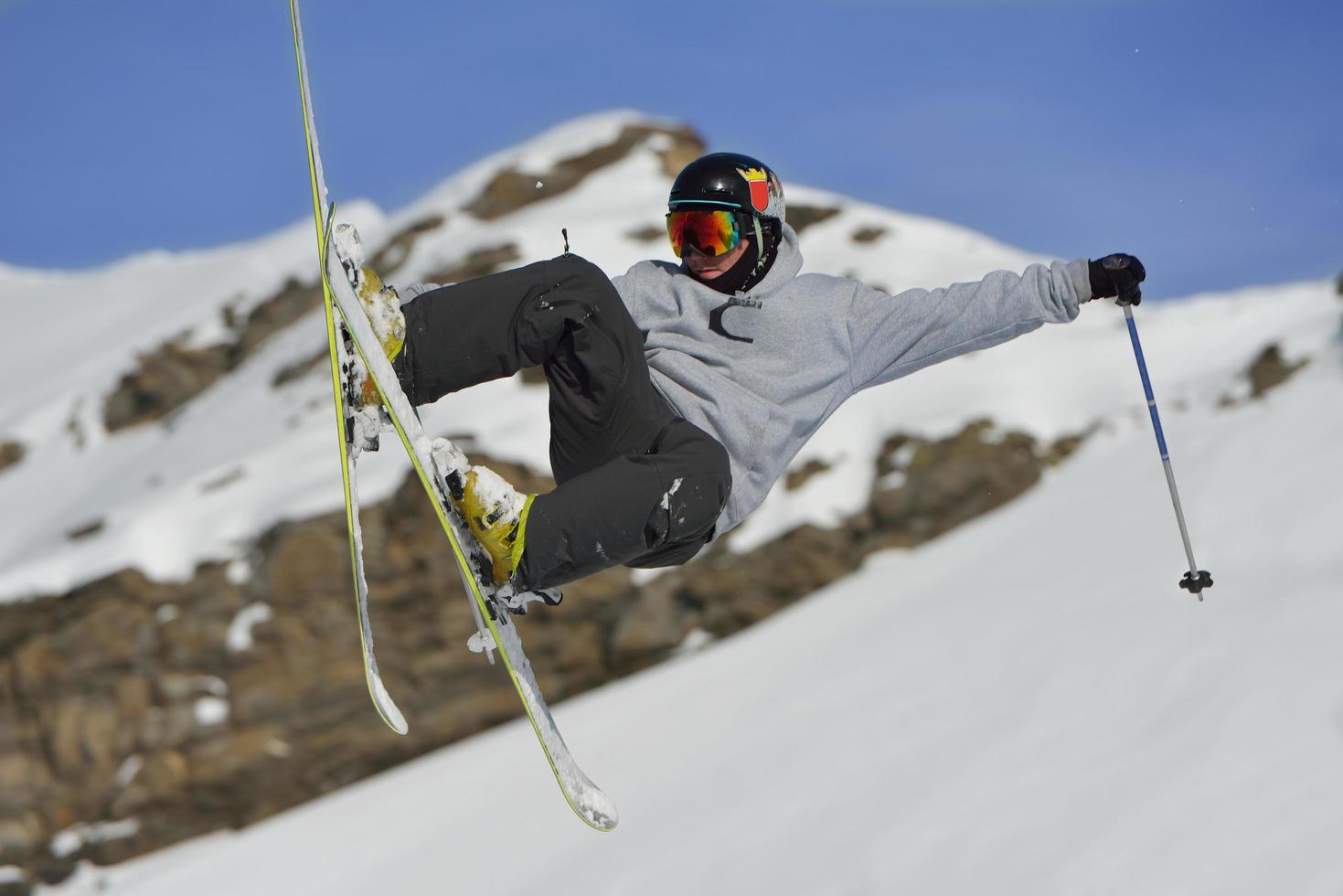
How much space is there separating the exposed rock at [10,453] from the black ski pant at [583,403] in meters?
26.9

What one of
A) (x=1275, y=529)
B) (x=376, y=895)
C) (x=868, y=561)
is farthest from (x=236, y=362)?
(x=1275, y=529)

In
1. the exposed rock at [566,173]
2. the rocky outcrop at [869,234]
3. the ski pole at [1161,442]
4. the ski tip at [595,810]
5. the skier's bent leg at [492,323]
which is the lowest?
the ski tip at [595,810]

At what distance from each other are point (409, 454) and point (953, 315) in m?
1.83

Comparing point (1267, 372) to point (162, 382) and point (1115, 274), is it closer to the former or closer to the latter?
point (1115, 274)

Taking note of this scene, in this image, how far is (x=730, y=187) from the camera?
436 centimetres

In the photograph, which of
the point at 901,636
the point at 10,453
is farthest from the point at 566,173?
the point at 10,453

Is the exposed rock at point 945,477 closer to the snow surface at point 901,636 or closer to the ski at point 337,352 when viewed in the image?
the snow surface at point 901,636

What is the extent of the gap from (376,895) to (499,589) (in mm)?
19139

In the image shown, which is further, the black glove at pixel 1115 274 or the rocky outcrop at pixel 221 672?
the rocky outcrop at pixel 221 672

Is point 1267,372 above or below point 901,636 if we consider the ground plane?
above

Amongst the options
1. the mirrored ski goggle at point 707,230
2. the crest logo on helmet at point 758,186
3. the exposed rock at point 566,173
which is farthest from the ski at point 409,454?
the exposed rock at point 566,173

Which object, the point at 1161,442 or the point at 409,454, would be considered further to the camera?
the point at 1161,442

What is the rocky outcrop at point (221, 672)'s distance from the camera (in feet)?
65.4

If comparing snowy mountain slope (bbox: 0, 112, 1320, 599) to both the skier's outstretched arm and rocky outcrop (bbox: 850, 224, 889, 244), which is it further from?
the skier's outstretched arm
